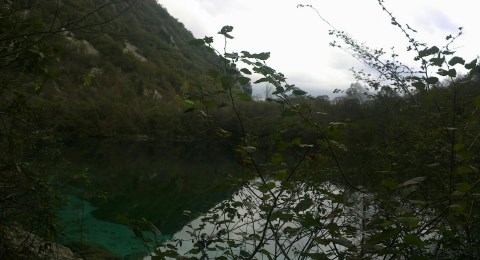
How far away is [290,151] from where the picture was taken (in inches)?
108

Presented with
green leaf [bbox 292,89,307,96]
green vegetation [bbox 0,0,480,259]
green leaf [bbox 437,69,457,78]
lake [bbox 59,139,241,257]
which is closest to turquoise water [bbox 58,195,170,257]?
lake [bbox 59,139,241,257]

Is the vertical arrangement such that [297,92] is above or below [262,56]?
below

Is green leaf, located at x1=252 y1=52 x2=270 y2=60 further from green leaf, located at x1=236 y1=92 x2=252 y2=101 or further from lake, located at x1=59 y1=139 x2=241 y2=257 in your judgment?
lake, located at x1=59 y1=139 x2=241 y2=257

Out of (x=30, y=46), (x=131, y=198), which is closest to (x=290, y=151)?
(x=30, y=46)

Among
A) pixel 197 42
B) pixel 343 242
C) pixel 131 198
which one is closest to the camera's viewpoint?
pixel 343 242

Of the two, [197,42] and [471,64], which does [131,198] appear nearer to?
[197,42]

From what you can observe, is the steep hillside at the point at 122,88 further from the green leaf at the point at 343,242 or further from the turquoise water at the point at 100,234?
the green leaf at the point at 343,242

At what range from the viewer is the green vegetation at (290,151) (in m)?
1.47

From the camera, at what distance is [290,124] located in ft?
5.13

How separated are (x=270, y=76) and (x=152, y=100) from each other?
64061 millimetres

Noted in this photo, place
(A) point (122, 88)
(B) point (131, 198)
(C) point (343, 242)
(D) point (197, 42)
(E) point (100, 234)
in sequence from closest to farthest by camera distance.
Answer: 1. (C) point (343, 242)
2. (D) point (197, 42)
3. (E) point (100, 234)
4. (B) point (131, 198)
5. (A) point (122, 88)

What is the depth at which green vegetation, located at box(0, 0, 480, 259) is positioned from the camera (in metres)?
1.47

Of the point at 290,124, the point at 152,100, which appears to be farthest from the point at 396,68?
the point at 152,100

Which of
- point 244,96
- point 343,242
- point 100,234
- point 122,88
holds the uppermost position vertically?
point 122,88
